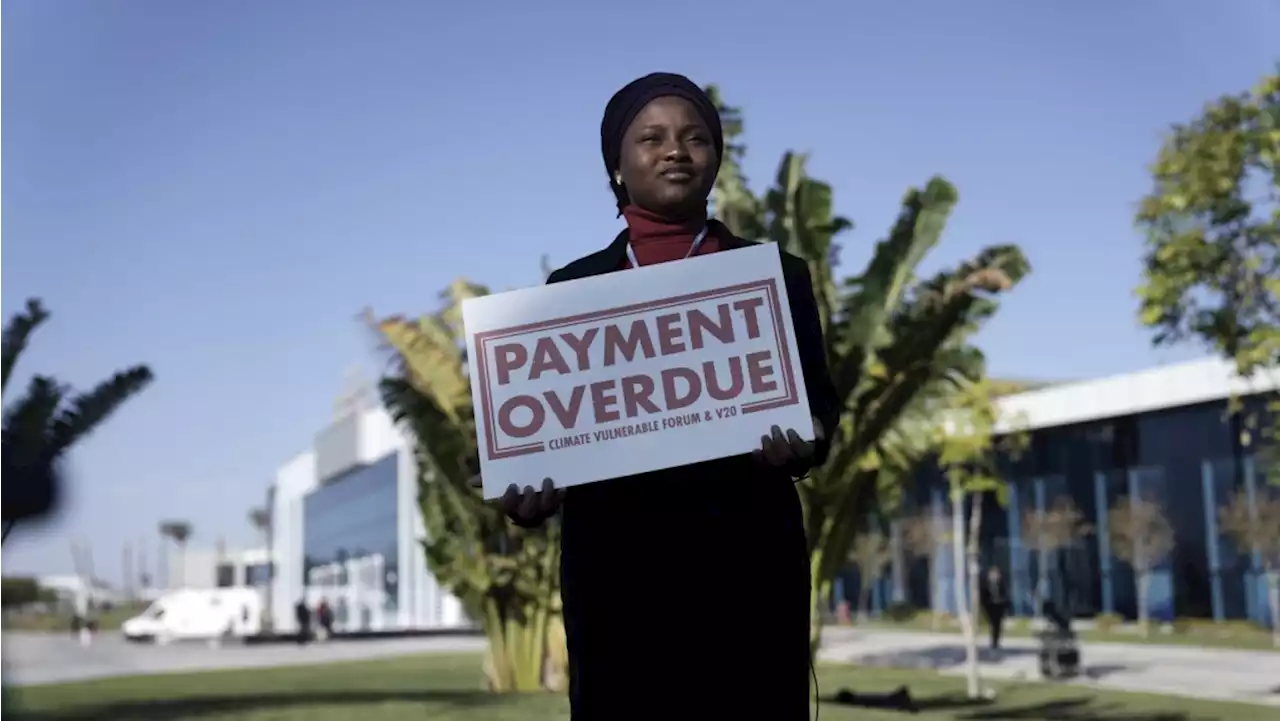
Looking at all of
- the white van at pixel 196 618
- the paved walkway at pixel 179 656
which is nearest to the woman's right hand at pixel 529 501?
the paved walkway at pixel 179 656

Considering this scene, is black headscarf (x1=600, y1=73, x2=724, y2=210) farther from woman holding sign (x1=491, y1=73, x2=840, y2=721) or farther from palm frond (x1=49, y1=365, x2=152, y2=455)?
palm frond (x1=49, y1=365, x2=152, y2=455)

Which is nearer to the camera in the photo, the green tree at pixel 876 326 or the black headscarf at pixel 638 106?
the black headscarf at pixel 638 106

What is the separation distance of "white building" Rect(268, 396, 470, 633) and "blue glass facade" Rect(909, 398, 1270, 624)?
1897 centimetres

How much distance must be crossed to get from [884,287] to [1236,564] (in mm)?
25495

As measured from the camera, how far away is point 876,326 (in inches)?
428

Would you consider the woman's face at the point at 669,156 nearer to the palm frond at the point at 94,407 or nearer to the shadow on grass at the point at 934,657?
the palm frond at the point at 94,407

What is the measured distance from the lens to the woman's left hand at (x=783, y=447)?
7.95 ft

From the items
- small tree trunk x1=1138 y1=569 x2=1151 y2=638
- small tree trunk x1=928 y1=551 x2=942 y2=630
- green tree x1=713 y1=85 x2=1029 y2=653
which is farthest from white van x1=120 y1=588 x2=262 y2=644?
green tree x1=713 y1=85 x2=1029 y2=653

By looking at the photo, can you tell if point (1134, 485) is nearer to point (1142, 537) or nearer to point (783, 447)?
point (1142, 537)

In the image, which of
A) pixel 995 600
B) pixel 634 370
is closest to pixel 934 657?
pixel 995 600

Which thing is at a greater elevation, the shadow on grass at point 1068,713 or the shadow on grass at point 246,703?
the shadow on grass at point 246,703

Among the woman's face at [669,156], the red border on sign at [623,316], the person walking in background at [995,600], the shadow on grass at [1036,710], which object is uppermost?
the woman's face at [669,156]

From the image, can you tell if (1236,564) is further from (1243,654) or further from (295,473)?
(295,473)

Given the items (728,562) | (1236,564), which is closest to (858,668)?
(1236,564)
